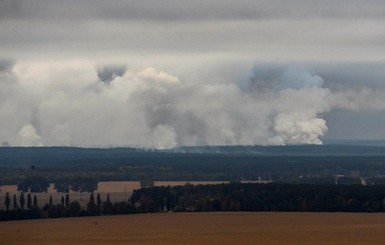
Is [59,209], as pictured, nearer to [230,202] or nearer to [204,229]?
[230,202]

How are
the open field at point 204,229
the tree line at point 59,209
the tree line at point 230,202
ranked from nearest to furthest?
1. the open field at point 204,229
2. the tree line at point 59,209
3. the tree line at point 230,202

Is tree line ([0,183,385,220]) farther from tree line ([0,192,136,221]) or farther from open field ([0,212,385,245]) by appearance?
open field ([0,212,385,245])

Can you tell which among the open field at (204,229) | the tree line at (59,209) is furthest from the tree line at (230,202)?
the open field at (204,229)

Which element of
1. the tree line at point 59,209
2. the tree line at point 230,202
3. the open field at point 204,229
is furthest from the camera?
the tree line at point 230,202

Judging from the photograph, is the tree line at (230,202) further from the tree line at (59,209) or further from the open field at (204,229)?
the open field at (204,229)

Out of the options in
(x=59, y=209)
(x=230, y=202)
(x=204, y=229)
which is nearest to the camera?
(x=204, y=229)

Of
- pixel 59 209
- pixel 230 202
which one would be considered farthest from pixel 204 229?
pixel 230 202

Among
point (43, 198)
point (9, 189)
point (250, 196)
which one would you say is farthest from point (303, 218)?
point (9, 189)

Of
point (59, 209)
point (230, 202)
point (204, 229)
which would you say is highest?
point (230, 202)

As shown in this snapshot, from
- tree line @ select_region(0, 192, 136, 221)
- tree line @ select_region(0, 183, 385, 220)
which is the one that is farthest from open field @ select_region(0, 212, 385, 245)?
tree line @ select_region(0, 183, 385, 220)
